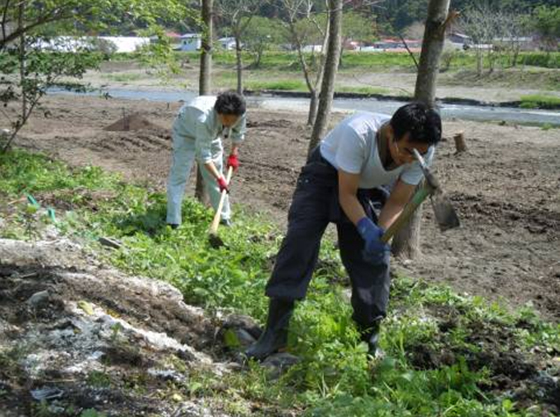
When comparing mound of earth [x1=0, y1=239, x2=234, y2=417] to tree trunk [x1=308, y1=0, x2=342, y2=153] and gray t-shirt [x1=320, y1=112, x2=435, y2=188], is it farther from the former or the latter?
tree trunk [x1=308, y1=0, x2=342, y2=153]

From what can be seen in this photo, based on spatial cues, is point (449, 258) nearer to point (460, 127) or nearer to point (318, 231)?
point (318, 231)

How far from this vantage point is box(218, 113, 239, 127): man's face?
7.10 meters

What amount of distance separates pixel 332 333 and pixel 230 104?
291 centimetres

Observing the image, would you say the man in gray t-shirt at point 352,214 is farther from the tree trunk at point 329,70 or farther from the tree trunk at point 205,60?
the tree trunk at point 205,60

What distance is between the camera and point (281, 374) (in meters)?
4.46

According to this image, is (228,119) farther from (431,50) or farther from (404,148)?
(404,148)

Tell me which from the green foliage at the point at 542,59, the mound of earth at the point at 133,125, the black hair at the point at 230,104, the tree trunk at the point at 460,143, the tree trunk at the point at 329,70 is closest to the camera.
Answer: the black hair at the point at 230,104

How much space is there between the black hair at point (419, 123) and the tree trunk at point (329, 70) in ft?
15.2

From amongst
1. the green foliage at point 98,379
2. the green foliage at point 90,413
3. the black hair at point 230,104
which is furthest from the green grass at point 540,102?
the green foliage at point 90,413

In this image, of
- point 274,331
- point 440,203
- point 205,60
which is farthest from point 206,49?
point 440,203

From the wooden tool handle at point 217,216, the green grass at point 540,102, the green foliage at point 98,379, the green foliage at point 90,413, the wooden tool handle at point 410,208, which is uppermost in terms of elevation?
the wooden tool handle at point 410,208

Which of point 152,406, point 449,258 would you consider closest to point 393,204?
point 152,406

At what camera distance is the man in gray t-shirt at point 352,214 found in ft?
13.7

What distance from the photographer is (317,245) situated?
4.62m
